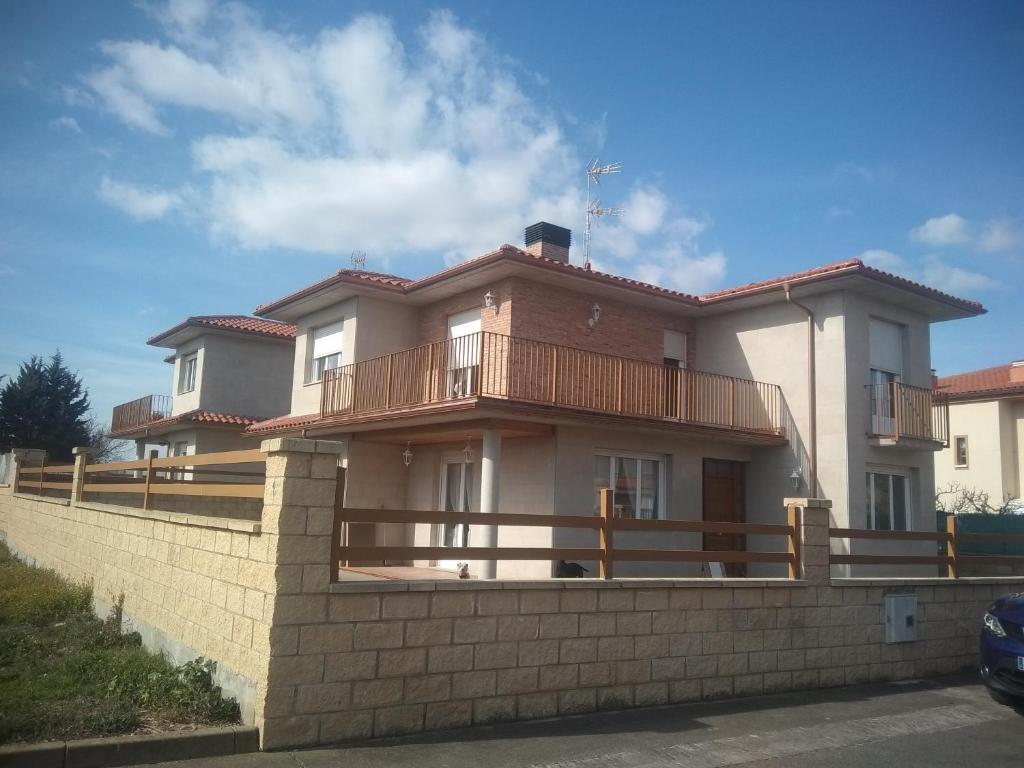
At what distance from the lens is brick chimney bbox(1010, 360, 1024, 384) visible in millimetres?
26391

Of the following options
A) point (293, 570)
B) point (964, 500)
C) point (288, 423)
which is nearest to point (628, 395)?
point (288, 423)

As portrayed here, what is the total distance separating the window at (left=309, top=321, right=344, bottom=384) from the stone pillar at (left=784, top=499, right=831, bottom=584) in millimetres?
11380

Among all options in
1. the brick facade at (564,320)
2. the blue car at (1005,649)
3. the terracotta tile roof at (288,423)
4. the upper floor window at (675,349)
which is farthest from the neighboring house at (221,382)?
the blue car at (1005,649)

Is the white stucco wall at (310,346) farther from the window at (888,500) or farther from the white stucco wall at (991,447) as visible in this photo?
the white stucco wall at (991,447)

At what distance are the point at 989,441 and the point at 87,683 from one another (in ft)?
86.7

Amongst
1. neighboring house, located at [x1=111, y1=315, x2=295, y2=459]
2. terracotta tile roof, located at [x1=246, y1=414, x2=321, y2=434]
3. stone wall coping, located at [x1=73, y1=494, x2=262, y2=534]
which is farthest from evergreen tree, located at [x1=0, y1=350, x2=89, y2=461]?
stone wall coping, located at [x1=73, y1=494, x2=262, y2=534]

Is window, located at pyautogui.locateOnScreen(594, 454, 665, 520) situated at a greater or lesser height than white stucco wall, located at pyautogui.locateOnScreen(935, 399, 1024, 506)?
lesser

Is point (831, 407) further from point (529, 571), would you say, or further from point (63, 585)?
point (63, 585)

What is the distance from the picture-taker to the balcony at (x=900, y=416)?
1591cm

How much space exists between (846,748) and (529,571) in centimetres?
742

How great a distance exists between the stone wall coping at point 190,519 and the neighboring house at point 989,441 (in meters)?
23.6

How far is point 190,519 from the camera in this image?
7477mm

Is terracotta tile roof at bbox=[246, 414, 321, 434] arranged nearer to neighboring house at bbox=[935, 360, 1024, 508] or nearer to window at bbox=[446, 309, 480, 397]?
window at bbox=[446, 309, 480, 397]

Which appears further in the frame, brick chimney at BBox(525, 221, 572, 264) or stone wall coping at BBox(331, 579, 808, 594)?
brick chimney at BBox(525, 221, 572, 264)
